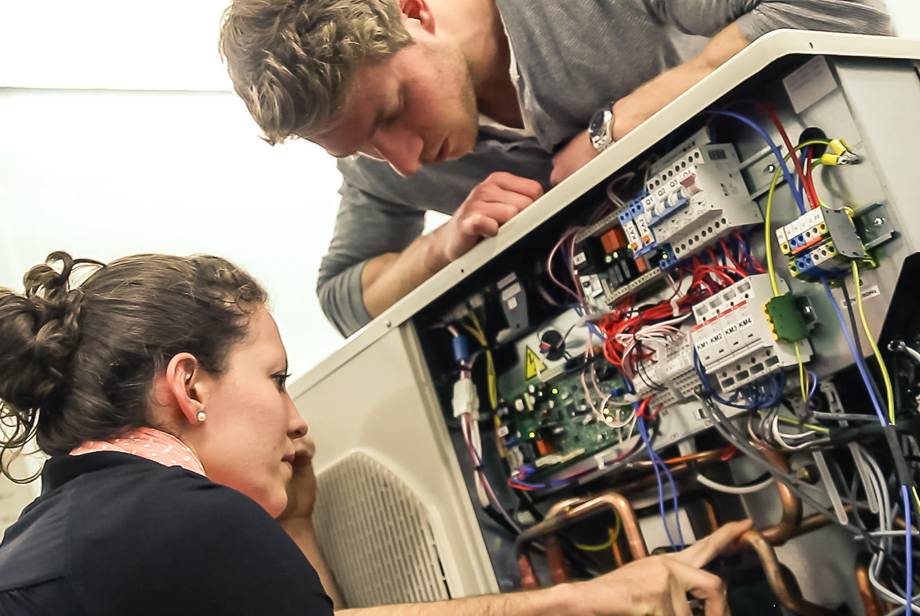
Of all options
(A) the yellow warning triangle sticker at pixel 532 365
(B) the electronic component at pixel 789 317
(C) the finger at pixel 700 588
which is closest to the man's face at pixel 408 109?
(A) the yellow warning triangle sticker at pixel 532 365

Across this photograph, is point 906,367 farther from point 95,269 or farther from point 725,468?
point 95,269

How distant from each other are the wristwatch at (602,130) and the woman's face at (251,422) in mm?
591

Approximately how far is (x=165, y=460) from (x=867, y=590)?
875 mm

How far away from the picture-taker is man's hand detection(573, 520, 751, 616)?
40.0 inches

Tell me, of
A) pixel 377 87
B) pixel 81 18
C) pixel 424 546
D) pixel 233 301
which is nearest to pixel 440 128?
pixel 377 87

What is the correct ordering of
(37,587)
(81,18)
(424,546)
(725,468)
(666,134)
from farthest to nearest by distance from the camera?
(81,18) → (424,546) → (725,468) → (666,134) → (37,587)

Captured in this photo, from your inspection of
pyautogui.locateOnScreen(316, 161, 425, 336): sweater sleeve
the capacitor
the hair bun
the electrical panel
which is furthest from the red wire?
pyautogui.locateOnScreen(316, 161, 425, 336): sweater sleeve

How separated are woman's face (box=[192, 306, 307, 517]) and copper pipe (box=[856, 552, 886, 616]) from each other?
762 millimetres

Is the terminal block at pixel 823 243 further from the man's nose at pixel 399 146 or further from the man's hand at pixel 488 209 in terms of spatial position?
the man's nose at pixel 399 146

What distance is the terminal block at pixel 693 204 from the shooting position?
0.95 meters

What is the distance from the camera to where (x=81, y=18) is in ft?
6.59

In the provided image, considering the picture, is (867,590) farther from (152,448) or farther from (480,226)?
(152,448)

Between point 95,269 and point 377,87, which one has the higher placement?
point 377,87

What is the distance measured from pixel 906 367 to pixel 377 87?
0.96 metres
